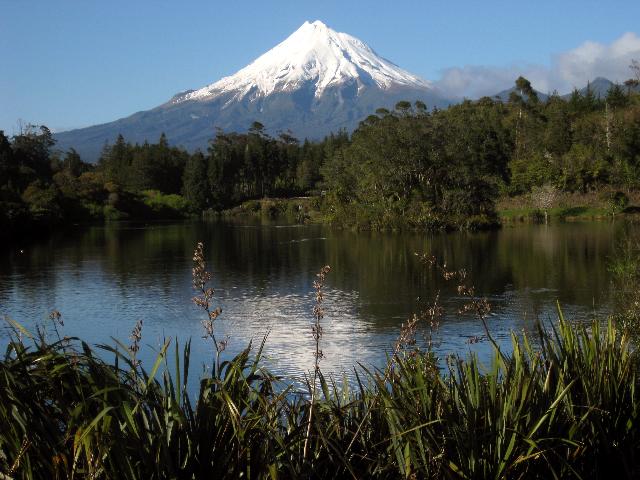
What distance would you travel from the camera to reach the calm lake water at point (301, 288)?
14711 mm

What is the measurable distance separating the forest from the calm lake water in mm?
8377

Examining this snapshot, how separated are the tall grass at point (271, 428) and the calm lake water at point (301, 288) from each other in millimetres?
1248

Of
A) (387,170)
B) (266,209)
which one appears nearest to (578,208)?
(387,170)

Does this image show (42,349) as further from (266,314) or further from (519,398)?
(266,314)

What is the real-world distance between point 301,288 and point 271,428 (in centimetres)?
1811

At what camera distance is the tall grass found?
3.77 m

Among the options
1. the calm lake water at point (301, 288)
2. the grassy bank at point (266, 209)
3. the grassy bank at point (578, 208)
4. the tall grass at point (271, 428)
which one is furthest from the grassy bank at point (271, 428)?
the grassy bank at point (266, 209)

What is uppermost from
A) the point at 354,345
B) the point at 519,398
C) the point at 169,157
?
the point at 169,157

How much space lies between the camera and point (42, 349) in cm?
429

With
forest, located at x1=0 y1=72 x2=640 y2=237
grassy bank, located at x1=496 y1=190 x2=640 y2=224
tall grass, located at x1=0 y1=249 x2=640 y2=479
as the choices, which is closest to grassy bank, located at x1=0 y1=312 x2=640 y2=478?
tall grass, located at x1=0 y1=249 x2=640 y2=479

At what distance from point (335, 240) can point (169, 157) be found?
165 ft

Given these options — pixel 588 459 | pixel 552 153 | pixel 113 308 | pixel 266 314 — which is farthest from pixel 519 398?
pixel 552 153

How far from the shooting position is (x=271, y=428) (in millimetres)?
3926

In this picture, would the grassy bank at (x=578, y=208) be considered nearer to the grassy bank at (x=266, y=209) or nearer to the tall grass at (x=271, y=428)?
the grassy bank at (x=266, y=209)
